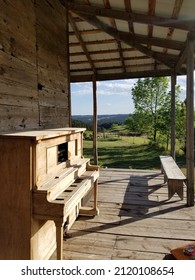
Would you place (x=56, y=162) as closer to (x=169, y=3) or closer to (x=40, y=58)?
(x=40, y=58)

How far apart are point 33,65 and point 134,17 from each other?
2289 millimetres

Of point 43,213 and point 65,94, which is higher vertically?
point 65,94

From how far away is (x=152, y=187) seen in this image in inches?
263

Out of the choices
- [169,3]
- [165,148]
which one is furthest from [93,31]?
[165,148]

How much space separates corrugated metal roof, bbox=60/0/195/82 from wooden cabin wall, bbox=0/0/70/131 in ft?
2.96

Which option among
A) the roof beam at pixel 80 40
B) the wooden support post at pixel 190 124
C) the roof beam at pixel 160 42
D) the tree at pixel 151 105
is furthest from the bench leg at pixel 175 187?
the tree at pixel 151 105

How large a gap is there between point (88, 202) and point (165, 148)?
15199 millimetres

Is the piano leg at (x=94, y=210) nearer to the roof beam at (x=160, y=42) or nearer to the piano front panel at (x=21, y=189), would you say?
the piano front panel at (x=21, y=189)

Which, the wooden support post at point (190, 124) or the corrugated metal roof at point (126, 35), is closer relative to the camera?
the corrugated metal roof at point (126, 35)

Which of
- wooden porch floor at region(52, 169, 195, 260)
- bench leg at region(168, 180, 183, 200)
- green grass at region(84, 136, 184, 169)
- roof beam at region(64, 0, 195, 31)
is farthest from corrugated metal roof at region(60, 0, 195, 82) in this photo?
green grass at region(84, 136, 184, 169)

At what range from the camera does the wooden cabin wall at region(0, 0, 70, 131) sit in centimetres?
304

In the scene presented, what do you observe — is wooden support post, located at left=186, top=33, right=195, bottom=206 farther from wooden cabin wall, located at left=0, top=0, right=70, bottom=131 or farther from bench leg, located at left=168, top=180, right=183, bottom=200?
wooden cabin wall, located at left=0, top=0, right=70, bottom=131

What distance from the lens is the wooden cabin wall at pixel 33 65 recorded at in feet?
9.96

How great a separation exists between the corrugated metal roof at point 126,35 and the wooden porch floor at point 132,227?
3.36 meters
